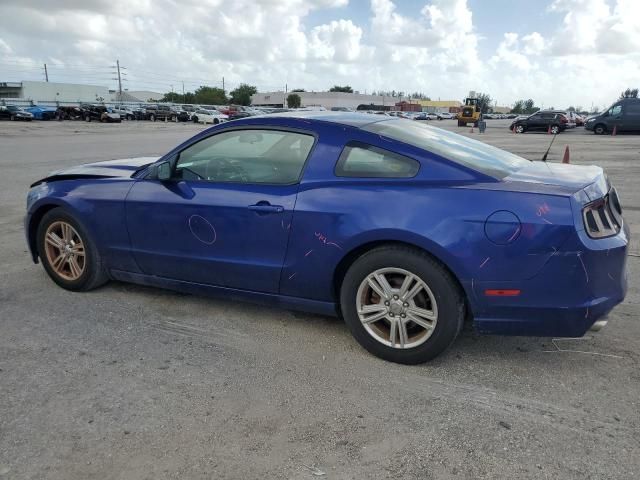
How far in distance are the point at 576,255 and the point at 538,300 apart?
→ 32 centimetres

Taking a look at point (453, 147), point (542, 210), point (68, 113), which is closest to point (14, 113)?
point (68, 113)

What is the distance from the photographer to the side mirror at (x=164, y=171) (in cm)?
397

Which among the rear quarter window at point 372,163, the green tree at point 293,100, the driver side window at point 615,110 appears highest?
the green tree at point 293,100

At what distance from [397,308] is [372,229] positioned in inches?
20.0

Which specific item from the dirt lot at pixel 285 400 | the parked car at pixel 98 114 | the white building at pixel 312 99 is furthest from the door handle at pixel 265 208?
the white building at pixel 312 99

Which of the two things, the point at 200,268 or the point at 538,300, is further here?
the point at 200,268

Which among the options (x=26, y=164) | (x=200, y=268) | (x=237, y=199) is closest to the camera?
(x=237, y=199)

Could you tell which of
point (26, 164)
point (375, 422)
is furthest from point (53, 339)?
point (26, 164)

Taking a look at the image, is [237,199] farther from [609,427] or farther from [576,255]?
[609,427]

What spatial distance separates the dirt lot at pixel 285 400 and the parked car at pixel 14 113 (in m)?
47.3

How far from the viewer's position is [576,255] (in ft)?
9.42

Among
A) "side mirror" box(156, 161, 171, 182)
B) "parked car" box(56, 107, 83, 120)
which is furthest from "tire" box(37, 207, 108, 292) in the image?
"parked car" box(56, 107, 83, 120)

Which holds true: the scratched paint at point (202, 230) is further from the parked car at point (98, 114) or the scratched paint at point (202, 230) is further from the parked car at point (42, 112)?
the parked car at point (42, 112)

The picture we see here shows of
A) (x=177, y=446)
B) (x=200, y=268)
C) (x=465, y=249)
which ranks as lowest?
(x=177, y=446)
